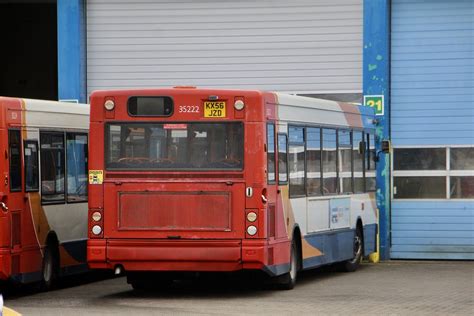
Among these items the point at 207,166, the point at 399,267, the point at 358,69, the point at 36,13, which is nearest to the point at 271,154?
the point at 207,166

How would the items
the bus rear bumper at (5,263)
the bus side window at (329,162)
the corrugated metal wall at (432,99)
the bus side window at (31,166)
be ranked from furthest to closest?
the corrugated metal wall at (432,99)
the bus side window at (329,162)
the bus side window at (31,166)
the bus rear bumper at (5,263)

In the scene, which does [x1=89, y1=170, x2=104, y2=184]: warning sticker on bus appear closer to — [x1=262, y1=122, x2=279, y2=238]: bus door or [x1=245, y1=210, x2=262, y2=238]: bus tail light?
[x1=245, y1=210, x2=262, y2=238]: bus tail light

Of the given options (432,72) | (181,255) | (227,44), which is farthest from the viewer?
(227,44)

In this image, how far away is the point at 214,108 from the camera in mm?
16500

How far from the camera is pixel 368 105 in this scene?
24188 millimetres

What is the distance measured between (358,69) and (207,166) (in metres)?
8.90

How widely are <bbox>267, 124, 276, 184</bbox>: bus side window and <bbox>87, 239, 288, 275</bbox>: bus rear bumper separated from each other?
38.3 inches

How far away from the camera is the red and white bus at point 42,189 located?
54.6 ft

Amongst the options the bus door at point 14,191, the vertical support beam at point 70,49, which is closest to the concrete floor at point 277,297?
the bus door at point 14,191

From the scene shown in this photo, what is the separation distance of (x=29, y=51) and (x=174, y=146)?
864 inches

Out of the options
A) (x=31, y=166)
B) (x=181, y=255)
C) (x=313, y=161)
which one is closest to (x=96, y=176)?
(x=31, y=166)

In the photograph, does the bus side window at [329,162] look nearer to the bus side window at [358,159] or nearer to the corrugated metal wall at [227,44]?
the bus side window at [358,159]

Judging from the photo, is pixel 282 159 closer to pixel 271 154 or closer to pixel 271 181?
pixel 271 154

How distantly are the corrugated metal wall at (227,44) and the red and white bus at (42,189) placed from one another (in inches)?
239
